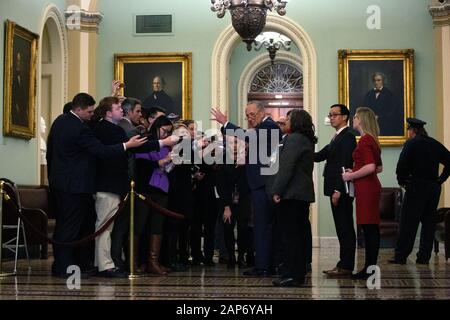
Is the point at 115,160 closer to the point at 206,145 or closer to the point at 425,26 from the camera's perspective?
the point at 206,145

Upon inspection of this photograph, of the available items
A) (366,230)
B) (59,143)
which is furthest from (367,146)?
(59,143)

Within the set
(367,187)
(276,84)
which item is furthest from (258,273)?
(276,84)

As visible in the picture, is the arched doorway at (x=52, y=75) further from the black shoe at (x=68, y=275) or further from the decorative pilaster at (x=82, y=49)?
the black shoe at (x=68, y=275)

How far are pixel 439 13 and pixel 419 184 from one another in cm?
517

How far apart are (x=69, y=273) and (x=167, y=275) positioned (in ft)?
3.19

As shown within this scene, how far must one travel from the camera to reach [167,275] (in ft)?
27.9

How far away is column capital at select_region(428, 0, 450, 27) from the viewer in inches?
575

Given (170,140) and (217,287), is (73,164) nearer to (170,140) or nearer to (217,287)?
(170,140)

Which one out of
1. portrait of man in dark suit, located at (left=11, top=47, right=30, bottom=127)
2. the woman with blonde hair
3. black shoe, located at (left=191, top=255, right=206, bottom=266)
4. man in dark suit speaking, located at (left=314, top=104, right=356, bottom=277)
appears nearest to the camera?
the woman with blonde hair

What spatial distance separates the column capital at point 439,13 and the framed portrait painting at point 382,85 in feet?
2.23

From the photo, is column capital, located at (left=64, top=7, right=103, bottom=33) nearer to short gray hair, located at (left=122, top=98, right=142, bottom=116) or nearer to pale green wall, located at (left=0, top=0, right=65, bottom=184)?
pale green wall, located at (left=0, top=0, right=65, bottom=184)

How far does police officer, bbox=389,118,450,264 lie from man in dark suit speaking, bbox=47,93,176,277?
3860 mm

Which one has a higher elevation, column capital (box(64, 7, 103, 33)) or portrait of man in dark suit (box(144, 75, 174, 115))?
column capital (box(64, 7, 103, 33))

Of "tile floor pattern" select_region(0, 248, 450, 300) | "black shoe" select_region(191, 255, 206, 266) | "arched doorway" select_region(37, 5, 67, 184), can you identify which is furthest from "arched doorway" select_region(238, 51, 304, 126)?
"tile floor pattern" select_region(0, 248, 450, 300)
